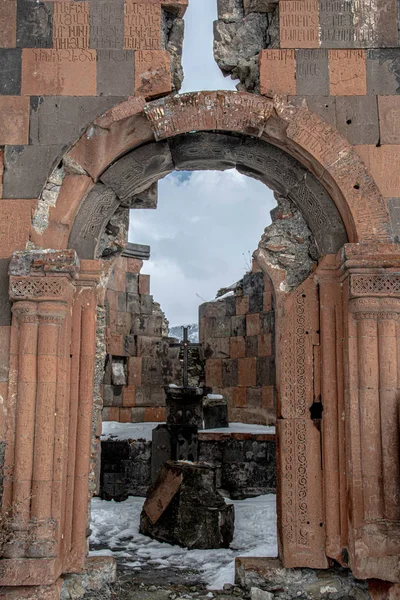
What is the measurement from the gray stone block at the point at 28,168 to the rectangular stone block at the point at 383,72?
104 inches

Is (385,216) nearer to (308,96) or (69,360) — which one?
(308,96)

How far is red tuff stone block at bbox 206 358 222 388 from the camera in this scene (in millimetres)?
12363

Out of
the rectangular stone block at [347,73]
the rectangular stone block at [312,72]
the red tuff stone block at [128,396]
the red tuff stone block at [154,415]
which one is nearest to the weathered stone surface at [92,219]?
the rectangular stone block at [312,72]

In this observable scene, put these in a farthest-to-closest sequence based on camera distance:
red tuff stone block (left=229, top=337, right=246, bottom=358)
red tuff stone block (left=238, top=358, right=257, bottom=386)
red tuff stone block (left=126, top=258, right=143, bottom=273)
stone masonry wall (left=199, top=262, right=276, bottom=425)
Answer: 1. red tuff stone block (left=126, top=258, right=143, bottom=273)
2. red tuff stone block (left=229, top=337, right=246, bottom=358)
3. red tuff stone block (left=238, top=358, right=257, bottom=386)
4. stone masonry wall (left=199, top=262, right=276, bottom=425)

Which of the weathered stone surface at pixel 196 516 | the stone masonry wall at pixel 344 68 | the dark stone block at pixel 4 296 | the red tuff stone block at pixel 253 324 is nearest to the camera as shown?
the dark stone block at pixel 4 296

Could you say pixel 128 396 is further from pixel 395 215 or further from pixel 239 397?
pixel 395 215

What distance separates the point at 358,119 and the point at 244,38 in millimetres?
1244

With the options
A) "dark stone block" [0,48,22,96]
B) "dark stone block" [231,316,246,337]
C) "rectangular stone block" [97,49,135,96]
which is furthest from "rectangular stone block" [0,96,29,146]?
"dark stone block" [231,316,246,337]

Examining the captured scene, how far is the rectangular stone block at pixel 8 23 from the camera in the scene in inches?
201

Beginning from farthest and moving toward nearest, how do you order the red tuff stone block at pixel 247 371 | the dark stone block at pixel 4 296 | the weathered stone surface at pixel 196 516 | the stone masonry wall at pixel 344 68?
the red tuff stone block at pixel 247 371
the weathered stone surface at pixel 196 516
the stone masonry wall at pixel 344 68
the dark stone block at pixel 4 296

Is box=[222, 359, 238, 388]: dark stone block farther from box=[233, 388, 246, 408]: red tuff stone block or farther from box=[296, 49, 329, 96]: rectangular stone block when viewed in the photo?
box=[296, 49, 329, 96]: rectangular stone block

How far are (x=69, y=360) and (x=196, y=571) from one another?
8.04 ft

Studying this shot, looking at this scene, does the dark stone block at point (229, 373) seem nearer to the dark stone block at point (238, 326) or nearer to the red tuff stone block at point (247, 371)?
the red tuff stone block at point (247, 371)

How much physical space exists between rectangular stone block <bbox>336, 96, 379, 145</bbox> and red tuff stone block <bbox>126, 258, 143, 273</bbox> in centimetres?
866
